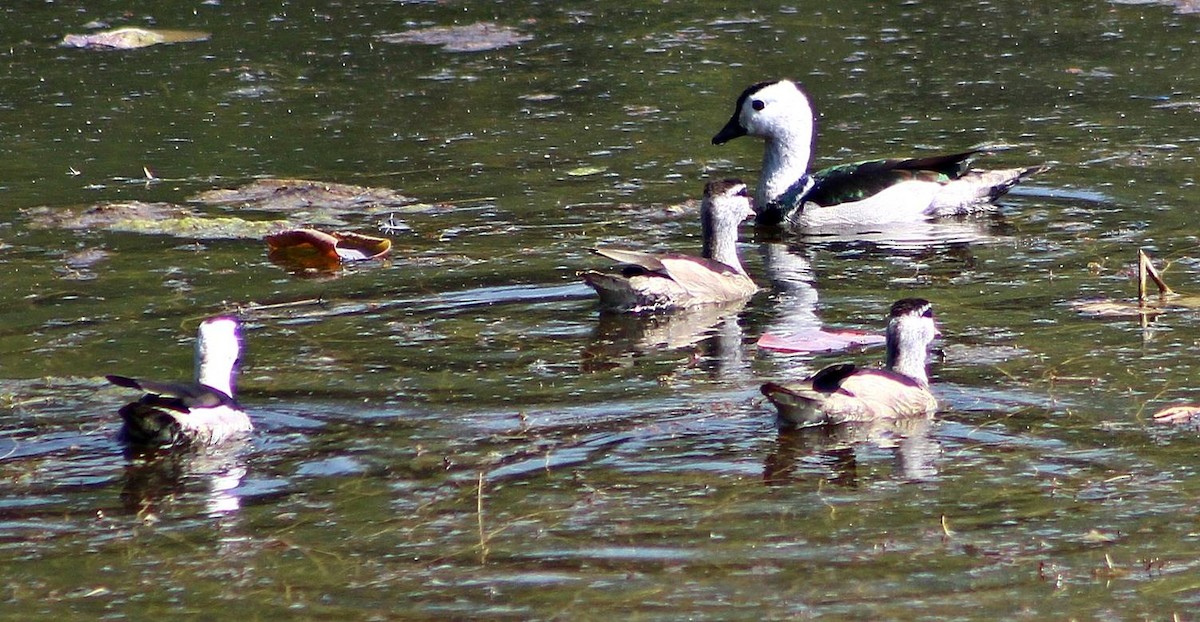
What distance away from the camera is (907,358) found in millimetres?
7707

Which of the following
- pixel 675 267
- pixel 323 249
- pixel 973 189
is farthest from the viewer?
pixel 973 189

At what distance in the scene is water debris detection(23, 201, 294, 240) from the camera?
458 inches

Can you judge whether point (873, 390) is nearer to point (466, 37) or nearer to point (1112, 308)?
point (1112, 308)

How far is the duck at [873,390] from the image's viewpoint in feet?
23.7

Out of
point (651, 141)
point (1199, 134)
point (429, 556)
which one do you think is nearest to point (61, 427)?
point (429, 556)

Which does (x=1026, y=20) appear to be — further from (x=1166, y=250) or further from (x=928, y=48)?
(x=1166, y=250)

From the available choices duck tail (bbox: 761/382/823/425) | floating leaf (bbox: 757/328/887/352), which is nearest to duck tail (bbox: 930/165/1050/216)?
floating leaf (bbox: 757/328/887/352)

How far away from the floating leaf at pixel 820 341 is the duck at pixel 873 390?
858 millimetres

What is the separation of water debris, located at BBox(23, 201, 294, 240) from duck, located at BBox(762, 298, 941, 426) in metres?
4.99

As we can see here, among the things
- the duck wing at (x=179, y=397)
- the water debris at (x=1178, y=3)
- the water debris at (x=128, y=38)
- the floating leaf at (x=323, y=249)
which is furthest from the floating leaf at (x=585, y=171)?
the water debris at (x=1178, y=3)

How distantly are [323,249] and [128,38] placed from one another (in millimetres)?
8588

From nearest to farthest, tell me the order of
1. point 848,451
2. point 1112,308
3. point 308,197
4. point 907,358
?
point 848,451, point 907,358, point 1112,308, point 308,197

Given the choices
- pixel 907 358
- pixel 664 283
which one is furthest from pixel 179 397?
pixel 664 283

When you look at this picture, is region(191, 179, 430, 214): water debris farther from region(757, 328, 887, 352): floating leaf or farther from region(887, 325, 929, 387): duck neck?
region(887, 325, 929, 387): duck neck
